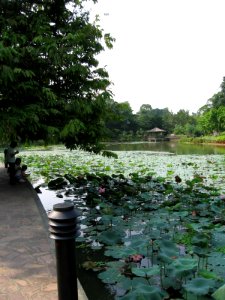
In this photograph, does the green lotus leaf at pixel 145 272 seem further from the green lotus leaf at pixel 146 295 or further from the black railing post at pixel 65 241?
the black railing post at pixel 65 241

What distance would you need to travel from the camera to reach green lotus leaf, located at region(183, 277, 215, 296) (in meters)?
2.17

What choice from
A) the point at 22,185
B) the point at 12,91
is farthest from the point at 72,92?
the point at 22,185

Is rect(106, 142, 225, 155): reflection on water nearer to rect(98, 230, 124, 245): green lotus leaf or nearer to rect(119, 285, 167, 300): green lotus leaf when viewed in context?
rect(98, 230, 124, 245): green lotus leaf

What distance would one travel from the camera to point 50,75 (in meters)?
7.29

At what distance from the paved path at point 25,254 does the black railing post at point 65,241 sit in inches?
16.0

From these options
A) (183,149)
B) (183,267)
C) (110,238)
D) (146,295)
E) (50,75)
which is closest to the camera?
(146,295)

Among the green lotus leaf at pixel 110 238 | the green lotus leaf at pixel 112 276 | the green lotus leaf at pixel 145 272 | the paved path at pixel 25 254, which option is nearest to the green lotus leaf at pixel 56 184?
the paved path at pixel 25 254

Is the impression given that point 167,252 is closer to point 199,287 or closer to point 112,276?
point 112,276

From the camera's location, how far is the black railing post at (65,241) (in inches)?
82.9

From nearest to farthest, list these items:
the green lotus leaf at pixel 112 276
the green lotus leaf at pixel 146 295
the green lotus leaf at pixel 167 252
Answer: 1. the green lotus leaf at pixel 146 295
2. the green lotus leaf at pixel 167 252
3. the green lotus leaf at pixel 112 276

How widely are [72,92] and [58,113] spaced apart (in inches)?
27.6

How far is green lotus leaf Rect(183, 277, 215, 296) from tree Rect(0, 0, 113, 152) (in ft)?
14.9

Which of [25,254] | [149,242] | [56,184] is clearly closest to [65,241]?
[25,254]

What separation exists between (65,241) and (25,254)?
5.28ft
